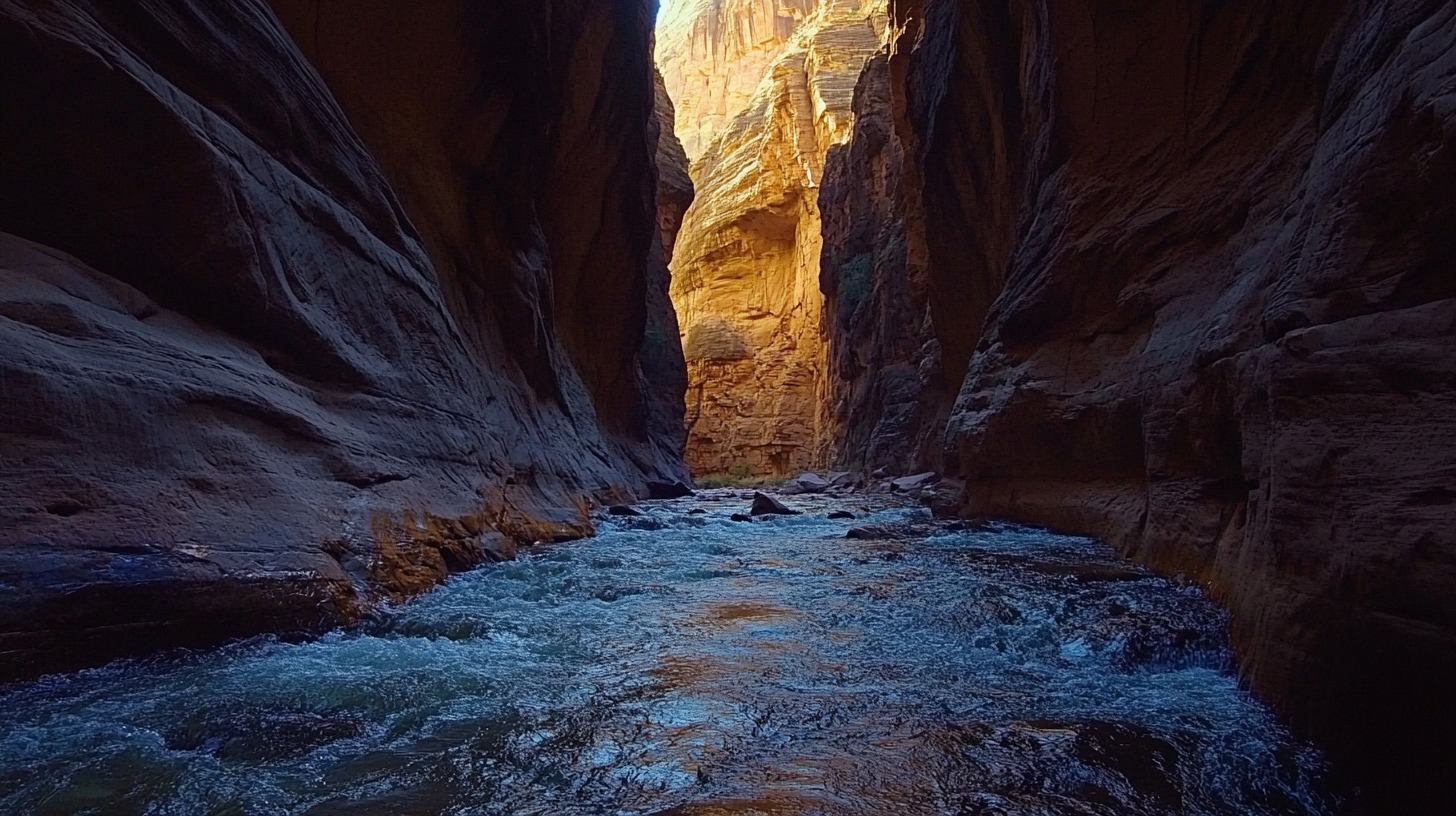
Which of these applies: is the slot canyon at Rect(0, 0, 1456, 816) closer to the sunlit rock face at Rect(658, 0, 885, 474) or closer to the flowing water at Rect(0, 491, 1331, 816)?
the flowing water at Rect(0, 491, 1331, 816)

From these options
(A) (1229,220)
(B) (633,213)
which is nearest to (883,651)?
(A) (1229,220)

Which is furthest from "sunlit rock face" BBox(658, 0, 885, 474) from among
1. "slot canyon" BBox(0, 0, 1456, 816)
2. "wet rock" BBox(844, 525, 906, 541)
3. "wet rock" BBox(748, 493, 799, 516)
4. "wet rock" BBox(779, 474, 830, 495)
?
"slot canyon" BBox(0, 0, 1456, 816)

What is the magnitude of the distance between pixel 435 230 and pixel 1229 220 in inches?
325

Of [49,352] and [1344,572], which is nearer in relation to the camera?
[1344,572]

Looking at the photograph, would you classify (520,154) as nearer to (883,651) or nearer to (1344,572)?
(883,651)

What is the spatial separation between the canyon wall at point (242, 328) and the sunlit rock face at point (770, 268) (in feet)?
104

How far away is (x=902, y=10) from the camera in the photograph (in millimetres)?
20078

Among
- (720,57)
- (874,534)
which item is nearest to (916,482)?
(874,534)

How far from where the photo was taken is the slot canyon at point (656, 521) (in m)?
2.29

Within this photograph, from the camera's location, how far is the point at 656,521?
428 inches

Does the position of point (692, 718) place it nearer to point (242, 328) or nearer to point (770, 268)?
point (242, 328)

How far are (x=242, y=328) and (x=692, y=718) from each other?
3974 mm

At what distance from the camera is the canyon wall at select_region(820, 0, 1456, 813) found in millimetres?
2275

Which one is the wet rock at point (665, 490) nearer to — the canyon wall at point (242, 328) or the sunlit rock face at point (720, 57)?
the canyon wall at point (242, 328)
